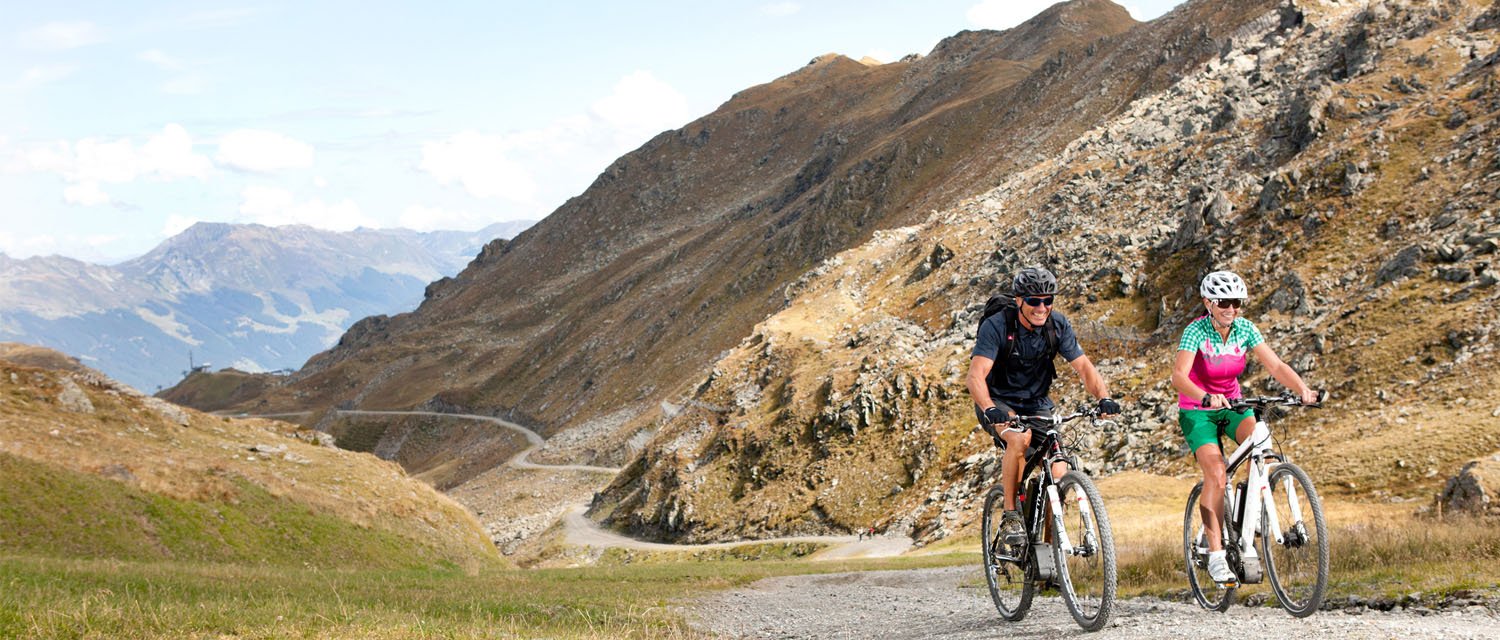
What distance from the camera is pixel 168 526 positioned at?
1219 inches

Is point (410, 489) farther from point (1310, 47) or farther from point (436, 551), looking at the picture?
point (1310, 47)

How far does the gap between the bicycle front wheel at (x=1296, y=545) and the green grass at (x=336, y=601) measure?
6.68m

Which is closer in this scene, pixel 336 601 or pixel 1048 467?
pixel 1048 467

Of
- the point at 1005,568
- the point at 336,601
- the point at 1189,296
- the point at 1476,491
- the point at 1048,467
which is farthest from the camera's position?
the point at 1189,296

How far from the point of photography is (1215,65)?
80.1 metres

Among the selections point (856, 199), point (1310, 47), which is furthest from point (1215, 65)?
point (856, 199)

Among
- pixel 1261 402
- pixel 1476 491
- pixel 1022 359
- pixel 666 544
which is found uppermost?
pixel 1022 359

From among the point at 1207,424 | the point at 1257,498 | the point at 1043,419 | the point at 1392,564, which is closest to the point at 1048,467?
the point at 1043,419

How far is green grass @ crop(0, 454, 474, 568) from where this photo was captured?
28453 mm

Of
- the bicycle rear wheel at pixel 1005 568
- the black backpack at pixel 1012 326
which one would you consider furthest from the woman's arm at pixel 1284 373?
the bicycle rear wheel at pixel 1005 568

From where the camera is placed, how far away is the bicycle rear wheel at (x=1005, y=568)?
11.4 m

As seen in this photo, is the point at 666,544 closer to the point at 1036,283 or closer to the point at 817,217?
the point at 1036,283

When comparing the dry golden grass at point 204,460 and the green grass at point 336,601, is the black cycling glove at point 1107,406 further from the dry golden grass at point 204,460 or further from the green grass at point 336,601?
the dry golden grass at point 204,460

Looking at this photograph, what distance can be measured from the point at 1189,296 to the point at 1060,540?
4446 centimetres
